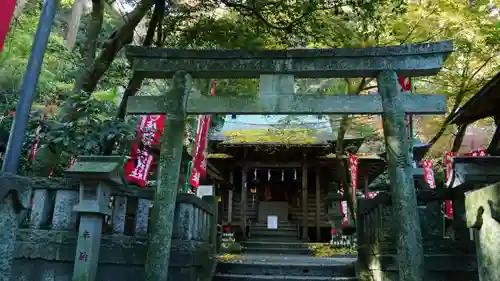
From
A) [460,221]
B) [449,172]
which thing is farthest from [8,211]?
[449,172]

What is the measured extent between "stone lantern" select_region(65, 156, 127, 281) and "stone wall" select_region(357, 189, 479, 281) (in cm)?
410

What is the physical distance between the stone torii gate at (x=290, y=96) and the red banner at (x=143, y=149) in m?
2.75

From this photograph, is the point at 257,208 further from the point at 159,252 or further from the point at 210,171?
the point at 159,252

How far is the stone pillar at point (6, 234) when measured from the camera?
326 cm

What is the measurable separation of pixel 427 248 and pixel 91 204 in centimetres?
508

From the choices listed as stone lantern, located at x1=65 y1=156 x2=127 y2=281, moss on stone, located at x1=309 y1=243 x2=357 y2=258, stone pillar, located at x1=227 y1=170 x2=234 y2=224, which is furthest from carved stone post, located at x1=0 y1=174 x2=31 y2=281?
stone pillar, located at x1=227 y1=170 x2=234 y2=224

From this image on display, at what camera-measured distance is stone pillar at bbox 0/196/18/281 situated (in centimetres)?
326

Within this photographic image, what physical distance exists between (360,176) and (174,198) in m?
14.4

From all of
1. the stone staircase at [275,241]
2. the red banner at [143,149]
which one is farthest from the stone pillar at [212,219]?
the stone staircase at [275,241]

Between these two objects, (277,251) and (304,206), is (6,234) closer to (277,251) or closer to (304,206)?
(277,251)

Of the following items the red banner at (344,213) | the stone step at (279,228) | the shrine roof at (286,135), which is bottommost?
the stone step at (279,228)

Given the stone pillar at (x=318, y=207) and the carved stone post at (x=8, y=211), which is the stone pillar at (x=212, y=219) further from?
the stone pillar at (x=318, y=207)

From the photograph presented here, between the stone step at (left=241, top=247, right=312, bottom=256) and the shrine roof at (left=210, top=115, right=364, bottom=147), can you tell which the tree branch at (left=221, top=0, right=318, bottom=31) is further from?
the stone step at (left=241, top=247, right=312, bottom=256)

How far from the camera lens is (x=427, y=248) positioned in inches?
248
